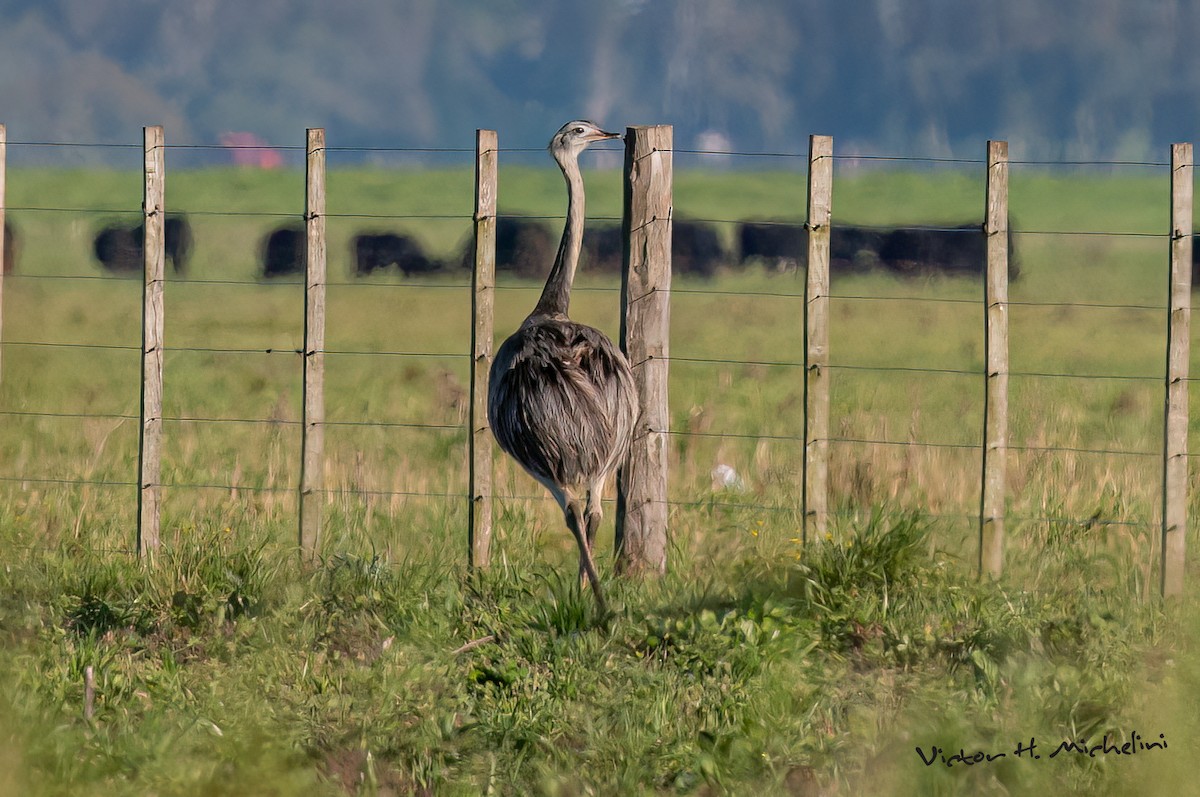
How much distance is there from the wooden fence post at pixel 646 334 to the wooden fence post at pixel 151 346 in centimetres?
265

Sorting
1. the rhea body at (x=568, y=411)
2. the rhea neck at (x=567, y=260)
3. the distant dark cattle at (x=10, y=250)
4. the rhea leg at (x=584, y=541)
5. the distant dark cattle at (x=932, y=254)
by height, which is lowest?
the rhea leg at (x=584, y=541)

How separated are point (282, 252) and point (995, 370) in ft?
113

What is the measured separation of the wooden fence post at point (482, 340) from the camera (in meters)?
8.12

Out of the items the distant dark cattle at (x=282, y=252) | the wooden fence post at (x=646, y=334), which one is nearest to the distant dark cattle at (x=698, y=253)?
the distant dark cattle at (x=282, y=252)

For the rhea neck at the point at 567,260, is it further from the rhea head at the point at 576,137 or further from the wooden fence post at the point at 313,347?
the wooden fence post at the point at 313,347

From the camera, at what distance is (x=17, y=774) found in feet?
14.5

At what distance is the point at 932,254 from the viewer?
40.9 meters

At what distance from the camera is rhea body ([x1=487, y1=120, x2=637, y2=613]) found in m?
7.32

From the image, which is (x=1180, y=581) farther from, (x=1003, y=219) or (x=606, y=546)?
(x=606, y=546)

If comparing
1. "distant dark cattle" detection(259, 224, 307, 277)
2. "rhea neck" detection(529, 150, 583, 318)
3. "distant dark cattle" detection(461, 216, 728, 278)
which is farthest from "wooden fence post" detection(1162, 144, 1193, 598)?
"distant dark cattle" detection(259, 224, 307, 277)

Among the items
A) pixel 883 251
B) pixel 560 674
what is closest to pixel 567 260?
pixel 560 674

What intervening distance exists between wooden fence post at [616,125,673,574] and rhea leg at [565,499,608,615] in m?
0.56

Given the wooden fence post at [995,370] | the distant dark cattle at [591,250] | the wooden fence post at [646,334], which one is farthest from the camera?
the distant dark cattle at [591,250]

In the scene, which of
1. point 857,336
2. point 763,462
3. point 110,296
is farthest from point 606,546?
point 110,296
